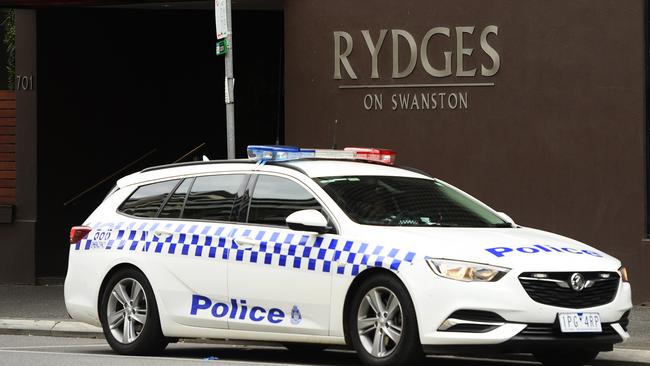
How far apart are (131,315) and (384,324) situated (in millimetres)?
2696

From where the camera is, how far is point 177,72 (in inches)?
828

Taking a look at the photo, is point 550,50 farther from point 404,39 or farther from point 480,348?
point 480,348

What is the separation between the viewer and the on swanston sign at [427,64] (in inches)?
614

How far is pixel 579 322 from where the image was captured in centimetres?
931

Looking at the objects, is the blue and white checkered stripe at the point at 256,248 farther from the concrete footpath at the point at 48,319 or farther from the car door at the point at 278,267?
the concrete footpath at the point at 48,319

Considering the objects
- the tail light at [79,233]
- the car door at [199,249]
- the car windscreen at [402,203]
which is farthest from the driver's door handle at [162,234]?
the car windscreen at [402,203]

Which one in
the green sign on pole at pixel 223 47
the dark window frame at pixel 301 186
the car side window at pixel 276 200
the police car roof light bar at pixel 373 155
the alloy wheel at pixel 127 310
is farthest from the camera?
the green sign on pole at pixel 223 47

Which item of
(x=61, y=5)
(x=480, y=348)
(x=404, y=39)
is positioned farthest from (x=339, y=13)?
(x=480, y=348)

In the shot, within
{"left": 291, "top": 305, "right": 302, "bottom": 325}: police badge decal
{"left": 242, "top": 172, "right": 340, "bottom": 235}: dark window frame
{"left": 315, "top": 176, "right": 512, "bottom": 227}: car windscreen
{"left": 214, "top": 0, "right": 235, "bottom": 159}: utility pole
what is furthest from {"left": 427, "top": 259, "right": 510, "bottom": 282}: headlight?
{"left": 214, "top": 0, "right": 235, "bottom": 159}: utility pole

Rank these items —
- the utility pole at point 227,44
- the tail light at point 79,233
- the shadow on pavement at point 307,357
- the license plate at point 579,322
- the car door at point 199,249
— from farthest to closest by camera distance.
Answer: the utility pole at point 227,44, the tail light at point 79,233, the shadow on pavement at point 307,357, the car door at point 199,249, the license plate at point 579,322

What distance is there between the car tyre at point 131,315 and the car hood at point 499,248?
235cm

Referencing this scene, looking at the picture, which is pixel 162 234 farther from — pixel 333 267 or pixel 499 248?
pixel 499 248

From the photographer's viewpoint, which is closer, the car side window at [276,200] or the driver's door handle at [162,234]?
the car side window at [276,200]

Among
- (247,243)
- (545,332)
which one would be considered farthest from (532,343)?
(247,243)
